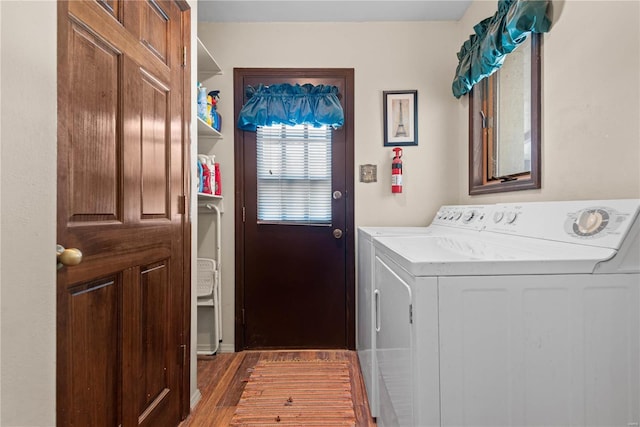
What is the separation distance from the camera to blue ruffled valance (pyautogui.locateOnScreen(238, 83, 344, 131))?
2428 millimetres

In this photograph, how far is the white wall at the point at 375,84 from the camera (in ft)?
8.33

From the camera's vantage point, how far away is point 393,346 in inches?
45.0

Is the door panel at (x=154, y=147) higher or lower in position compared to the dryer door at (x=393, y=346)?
higher

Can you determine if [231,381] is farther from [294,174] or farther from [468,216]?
[468,216]

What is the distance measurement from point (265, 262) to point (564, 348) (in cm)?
201

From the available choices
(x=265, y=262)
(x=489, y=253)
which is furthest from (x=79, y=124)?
(x=265, y=262)

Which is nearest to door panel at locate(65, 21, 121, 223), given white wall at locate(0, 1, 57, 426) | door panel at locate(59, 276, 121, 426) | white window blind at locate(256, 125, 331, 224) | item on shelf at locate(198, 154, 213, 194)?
white wall at locate(0, 1, 57, 426)

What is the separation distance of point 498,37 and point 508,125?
1.66 ft

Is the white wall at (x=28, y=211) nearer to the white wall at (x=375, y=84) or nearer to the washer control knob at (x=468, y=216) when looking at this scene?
the white wall at (x=375, y=84)

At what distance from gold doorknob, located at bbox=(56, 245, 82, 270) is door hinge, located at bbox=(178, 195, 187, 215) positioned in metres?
0.75

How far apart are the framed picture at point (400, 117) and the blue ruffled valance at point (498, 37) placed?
32 cm

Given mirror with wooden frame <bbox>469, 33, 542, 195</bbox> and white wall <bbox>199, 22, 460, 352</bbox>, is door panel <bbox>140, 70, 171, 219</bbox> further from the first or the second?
mirror with wooden frame <bbox>469, 33, 542, 195</bbox>

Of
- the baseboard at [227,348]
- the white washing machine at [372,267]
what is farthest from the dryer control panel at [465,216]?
the baseboard at [227,348]

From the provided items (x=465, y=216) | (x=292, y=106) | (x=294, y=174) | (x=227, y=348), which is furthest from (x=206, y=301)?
(x=465, y=216)
